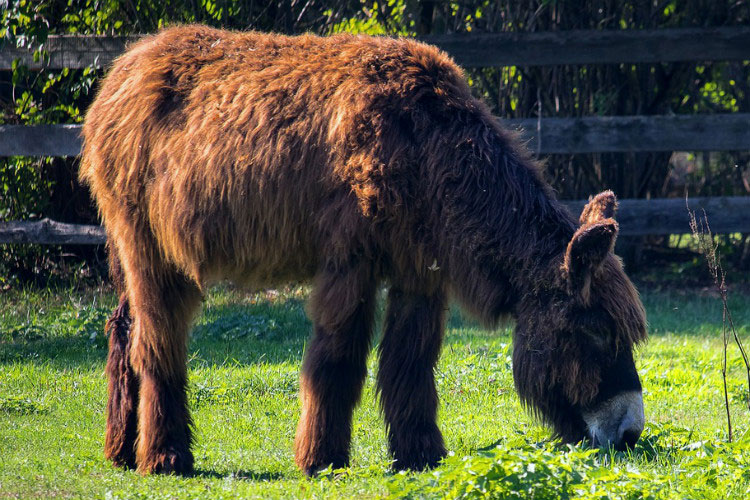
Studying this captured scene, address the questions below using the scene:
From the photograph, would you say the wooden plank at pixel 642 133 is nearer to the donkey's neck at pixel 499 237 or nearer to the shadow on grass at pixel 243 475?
the donkey's neck at pixel 499 237

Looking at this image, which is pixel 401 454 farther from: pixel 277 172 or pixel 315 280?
pixel 277 172

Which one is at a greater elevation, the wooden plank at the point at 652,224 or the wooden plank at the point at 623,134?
the wooden plank at the point at 623,134

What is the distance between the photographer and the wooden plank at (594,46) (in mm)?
9008

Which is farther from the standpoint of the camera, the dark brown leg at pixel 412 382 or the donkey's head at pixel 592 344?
the dark brown leg at pixel 412 382

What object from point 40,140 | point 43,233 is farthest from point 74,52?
point 43,233

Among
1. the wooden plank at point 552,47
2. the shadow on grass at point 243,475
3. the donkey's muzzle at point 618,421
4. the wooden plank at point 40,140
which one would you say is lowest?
the shadow on grass at point 243,475

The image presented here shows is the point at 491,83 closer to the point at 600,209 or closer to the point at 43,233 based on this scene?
the point at 43,233

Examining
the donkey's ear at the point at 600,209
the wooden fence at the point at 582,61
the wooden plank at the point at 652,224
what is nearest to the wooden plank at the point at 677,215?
the wooden plank at the point at 652,224

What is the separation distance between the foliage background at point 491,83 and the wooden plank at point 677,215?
1345mm

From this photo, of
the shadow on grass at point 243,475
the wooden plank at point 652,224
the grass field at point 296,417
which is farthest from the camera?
the wooden plank at point 652,224

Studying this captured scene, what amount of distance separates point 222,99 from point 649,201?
5.66m

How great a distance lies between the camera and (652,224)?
9297 mm

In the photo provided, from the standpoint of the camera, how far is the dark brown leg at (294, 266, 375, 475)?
4.59 meters

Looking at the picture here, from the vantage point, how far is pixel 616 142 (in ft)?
29.9
